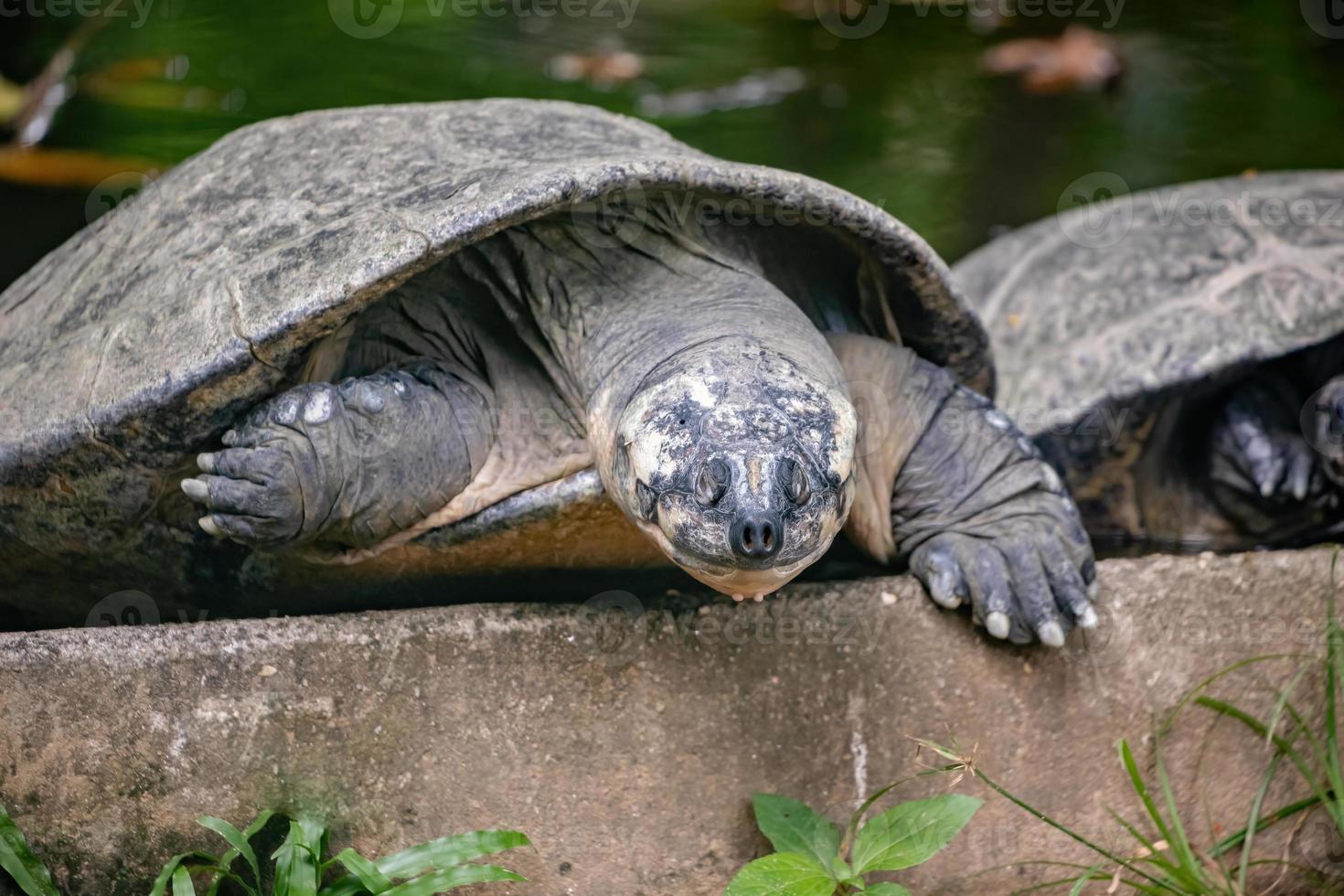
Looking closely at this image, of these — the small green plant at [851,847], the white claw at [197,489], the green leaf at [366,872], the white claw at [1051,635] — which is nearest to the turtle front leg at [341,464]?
the white claw at [197,489]

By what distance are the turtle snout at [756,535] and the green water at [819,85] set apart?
16.5 feet

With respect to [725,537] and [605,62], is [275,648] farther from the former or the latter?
[605,62]

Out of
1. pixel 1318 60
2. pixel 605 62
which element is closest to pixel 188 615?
pixel 605 62

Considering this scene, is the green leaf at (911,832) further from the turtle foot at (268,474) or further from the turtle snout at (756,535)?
the turtle foot at (268,474)

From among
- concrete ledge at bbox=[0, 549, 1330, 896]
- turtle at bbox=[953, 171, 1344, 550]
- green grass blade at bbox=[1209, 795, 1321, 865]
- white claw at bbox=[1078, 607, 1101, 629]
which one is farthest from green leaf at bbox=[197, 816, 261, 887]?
turtle at bbox=[953, 171, 1344, 550]

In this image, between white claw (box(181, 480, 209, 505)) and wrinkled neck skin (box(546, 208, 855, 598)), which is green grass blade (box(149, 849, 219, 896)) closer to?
white claw (box(181, 480, 209, 505))

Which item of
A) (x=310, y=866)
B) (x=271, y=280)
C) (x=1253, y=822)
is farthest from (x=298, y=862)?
(x=1253, y=822)

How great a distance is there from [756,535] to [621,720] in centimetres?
57

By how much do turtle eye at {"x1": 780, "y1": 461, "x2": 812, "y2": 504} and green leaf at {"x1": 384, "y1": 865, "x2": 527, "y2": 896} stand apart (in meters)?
0.77

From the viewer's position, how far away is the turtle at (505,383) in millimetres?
2340

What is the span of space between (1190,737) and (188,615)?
2.23 meters

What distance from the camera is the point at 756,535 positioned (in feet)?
6.67

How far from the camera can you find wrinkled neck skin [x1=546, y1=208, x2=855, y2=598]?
2.10 meters

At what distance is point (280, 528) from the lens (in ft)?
8.10
